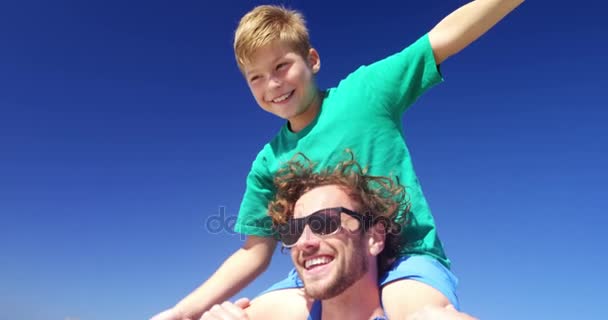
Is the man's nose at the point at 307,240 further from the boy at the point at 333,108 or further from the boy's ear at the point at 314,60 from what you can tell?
the boy's ear at the point at 314,60

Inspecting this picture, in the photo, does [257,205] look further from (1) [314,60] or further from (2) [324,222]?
(1) [314,60]

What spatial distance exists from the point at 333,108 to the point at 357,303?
63.3 inches

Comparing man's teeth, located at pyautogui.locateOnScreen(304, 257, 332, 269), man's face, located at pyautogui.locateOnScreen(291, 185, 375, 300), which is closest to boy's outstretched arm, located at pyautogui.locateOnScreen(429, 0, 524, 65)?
man's face, located at pyautogui.locateOnScreen(291, 185, 375, 300)

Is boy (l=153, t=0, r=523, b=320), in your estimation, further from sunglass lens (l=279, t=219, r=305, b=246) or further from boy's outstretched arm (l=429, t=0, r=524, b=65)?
sunglass lens (l=279, t=219, r=305, b=246)

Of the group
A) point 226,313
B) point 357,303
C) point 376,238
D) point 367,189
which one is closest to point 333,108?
point 367,189

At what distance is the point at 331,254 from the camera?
3.99 meters

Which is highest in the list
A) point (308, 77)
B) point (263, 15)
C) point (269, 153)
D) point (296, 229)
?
point (263, 15)

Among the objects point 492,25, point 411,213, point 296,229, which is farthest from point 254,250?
point 492,25

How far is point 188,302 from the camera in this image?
4.54 m

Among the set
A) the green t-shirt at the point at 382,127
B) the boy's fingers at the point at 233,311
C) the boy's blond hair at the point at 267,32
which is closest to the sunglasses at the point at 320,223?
the green t-shirt at the point at 382,127

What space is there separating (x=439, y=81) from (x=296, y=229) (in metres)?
1.74

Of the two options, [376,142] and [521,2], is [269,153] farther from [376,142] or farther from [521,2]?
[521,2]

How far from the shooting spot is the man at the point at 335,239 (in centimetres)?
392

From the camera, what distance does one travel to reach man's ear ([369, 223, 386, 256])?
4223 millimetres
